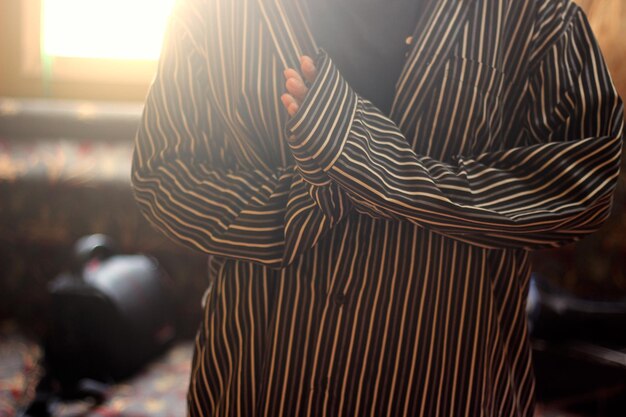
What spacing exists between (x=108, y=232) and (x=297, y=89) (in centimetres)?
141

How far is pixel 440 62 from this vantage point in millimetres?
757

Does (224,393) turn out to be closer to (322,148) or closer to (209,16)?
(322,148)

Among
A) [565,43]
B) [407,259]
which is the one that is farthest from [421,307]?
[565,43]

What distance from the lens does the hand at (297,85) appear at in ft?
2.20

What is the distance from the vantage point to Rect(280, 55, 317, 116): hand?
2.20ft

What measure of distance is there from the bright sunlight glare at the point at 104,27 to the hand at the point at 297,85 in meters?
1.83

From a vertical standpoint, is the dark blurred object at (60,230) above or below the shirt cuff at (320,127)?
below

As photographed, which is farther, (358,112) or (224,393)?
(224,393)

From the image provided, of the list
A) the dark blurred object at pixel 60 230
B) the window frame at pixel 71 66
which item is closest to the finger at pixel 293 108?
the dark blurred object at pixel 60 230

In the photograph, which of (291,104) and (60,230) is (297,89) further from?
(60,230)

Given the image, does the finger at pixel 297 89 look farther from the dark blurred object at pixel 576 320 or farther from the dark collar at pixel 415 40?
the dark blurred object at pixel 576 320

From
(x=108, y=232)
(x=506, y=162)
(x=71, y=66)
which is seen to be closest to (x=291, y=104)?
(x=506, y=162)

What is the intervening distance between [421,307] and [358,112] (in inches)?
10.8

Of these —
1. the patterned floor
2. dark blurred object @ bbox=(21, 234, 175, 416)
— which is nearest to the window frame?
dark blurred object @ bbox=(21, 234, 175, 416)
